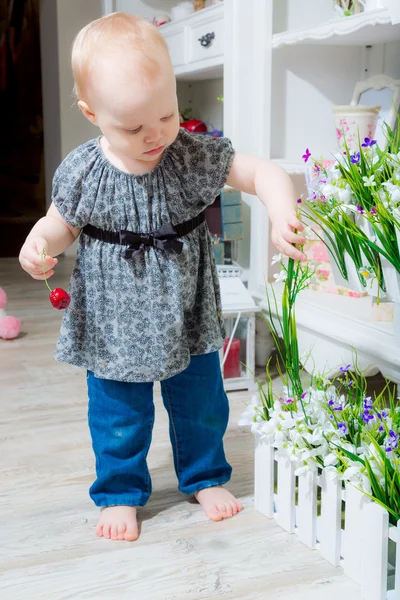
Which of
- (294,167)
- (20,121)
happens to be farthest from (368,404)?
(20,121)

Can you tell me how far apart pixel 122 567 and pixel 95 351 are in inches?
12.9

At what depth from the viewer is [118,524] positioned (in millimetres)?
1156

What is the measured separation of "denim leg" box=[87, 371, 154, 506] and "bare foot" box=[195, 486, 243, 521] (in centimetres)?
10

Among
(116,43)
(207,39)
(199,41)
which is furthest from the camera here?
(199,41)

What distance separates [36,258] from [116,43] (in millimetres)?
316

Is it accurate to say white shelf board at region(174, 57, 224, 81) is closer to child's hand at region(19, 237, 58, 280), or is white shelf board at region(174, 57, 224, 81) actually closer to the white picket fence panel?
child's hand at region(19, 237, 58, 280)

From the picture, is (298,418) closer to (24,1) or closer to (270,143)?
(270,143)

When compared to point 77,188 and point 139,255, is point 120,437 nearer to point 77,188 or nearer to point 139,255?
point 139,255

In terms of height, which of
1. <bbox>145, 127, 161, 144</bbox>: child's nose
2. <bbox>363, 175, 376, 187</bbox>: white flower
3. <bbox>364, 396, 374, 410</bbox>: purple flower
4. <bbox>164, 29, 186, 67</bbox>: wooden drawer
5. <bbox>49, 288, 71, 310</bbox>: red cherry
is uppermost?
<bbox>164, 29, 186, 67</bbox>: wooden drawer

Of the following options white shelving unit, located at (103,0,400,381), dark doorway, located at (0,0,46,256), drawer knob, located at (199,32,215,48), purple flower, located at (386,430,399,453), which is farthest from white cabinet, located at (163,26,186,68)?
dark doorway, located at (0,0,46,256)

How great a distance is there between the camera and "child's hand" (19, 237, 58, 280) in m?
1.04

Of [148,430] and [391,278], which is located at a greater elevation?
[391,278]

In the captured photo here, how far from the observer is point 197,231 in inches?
46.3

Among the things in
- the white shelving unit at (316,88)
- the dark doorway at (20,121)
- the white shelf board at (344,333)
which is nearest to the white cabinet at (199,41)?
the white shelving unit at (316,88)
